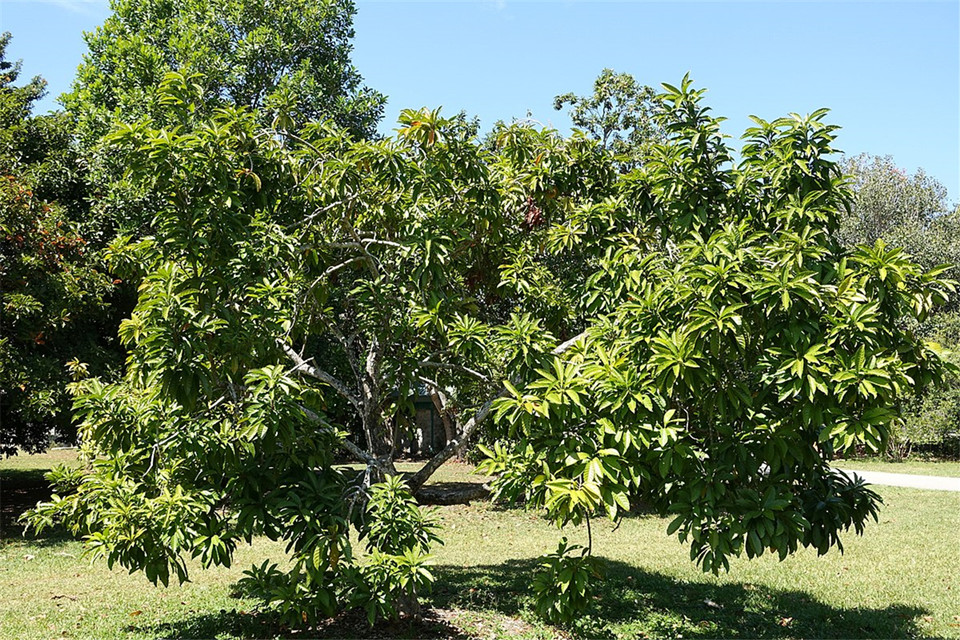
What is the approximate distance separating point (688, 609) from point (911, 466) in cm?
1741

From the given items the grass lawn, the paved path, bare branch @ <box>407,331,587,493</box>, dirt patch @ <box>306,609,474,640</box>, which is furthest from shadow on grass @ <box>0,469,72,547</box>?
the paved path

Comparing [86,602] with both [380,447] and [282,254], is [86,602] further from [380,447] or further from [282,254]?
[282,254]

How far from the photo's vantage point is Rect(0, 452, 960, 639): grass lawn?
20.7 feet

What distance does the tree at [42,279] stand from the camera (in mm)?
10688

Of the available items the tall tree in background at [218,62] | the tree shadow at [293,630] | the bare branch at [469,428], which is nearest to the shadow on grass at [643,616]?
the tree shadow at [293,630]

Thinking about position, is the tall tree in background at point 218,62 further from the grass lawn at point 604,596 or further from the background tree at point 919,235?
the background tree at point 919,235

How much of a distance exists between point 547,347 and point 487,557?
5.37 m

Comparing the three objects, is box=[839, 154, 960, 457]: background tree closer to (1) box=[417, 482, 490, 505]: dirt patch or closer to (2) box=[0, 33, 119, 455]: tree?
(1) box=[417, 482, 490, 505]: dirt patch

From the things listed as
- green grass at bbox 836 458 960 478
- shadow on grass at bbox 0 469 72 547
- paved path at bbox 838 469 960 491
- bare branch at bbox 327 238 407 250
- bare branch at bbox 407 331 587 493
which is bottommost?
shadow on grass at bbox 0 469 72 547

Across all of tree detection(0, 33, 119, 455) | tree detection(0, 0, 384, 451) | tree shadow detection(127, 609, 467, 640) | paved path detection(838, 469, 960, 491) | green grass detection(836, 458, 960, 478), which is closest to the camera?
tree shadow detection(127, 609, 467, 640)

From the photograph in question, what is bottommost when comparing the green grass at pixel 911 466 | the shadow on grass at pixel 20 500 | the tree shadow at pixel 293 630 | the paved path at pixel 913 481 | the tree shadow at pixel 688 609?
the shadow on grass at pixel 20 500

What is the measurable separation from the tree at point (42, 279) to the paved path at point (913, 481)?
14.2m

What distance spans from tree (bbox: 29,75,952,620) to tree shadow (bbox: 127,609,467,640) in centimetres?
79

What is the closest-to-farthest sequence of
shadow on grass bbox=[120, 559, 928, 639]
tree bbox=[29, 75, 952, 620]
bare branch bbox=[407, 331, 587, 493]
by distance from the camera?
1. tree bbox=[29, 75, 952, 620]
2. bare branch bbox=[407, 331, 587, 493]
3. shadow on grass bbox=[120, 559, 928, 639]
